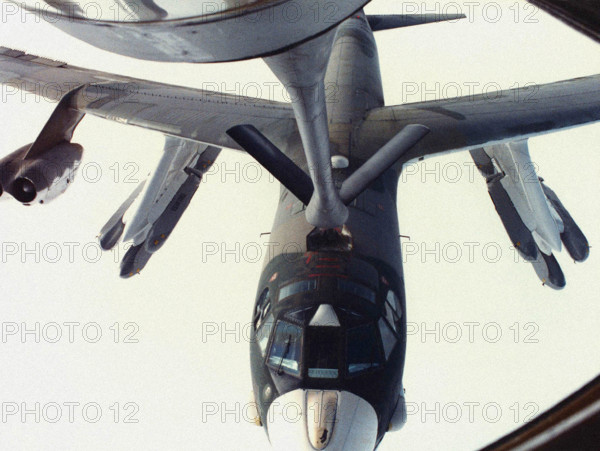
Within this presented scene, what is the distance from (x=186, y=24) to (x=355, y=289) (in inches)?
230

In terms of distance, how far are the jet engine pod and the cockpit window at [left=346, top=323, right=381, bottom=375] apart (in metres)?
5.42

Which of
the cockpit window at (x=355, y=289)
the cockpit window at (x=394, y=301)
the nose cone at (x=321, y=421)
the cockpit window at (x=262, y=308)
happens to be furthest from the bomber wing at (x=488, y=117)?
the nose cone at (x=321, y=421)

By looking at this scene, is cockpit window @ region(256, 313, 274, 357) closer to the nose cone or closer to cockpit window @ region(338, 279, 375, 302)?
the nose cone

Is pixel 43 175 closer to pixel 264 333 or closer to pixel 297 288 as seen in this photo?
pixel 264 333

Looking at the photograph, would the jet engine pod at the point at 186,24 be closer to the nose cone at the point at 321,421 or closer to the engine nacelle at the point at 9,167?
the nose cone at the point at 321,421

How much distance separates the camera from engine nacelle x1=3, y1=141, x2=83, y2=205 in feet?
32.9

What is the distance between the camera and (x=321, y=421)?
21.6 ft

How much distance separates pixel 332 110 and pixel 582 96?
4894 millimetres

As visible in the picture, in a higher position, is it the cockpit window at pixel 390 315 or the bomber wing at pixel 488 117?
the bomber wing at pixel 488 117

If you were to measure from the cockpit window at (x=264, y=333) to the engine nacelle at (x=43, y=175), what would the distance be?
5488mm

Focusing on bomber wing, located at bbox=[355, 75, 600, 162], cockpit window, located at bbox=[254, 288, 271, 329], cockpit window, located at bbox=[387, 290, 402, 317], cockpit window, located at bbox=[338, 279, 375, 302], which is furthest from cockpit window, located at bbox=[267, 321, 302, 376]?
bomber wing, located at bbox=[355, 75, 600, 162]

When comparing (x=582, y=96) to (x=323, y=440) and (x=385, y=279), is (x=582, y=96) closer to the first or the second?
(x=385, y=279)

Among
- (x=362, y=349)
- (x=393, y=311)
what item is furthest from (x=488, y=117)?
(x=362, y=349)

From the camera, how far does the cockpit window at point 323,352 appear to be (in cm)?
677
